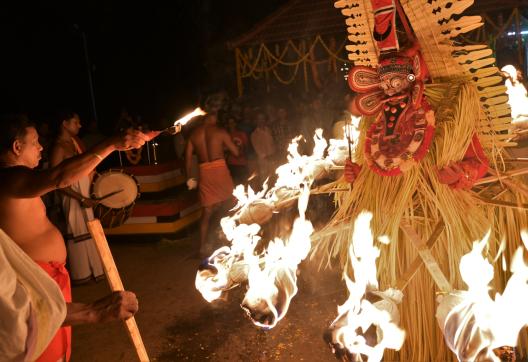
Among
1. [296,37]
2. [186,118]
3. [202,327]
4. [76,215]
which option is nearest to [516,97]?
[186,118]

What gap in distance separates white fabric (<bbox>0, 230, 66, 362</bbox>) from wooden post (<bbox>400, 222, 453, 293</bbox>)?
69.7 inches

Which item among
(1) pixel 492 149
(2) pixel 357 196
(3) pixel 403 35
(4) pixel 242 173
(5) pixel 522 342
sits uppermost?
(3) pixel 403 35

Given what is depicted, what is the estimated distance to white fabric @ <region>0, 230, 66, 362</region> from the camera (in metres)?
1.61

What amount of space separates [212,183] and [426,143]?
12.7 feet

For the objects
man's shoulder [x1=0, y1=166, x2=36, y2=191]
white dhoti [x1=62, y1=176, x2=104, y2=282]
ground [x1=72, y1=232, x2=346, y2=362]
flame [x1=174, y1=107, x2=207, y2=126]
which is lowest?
ground [x1=72, y1=232, x2=346, y2=362]

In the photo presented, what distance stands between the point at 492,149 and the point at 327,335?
135 cm

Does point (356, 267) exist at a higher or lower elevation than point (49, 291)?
lower

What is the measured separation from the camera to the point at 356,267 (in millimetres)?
2670

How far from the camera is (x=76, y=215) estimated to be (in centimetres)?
546

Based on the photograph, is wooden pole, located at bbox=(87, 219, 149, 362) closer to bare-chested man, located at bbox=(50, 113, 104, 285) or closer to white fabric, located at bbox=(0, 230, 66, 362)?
white fabric, located at bbox=(0, 230, 66, 362)

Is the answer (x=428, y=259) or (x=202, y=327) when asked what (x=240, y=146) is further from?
(x=428, y=259)

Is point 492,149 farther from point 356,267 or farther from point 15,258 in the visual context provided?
point 15,258

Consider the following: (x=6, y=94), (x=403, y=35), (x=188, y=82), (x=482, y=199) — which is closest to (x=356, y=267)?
(x=482, y=199)

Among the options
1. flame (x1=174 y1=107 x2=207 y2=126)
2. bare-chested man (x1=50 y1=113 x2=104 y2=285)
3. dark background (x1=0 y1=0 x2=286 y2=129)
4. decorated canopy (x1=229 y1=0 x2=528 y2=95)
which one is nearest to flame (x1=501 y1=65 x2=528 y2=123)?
flame (x1=174 y1=107 x2=207 y2=126)
